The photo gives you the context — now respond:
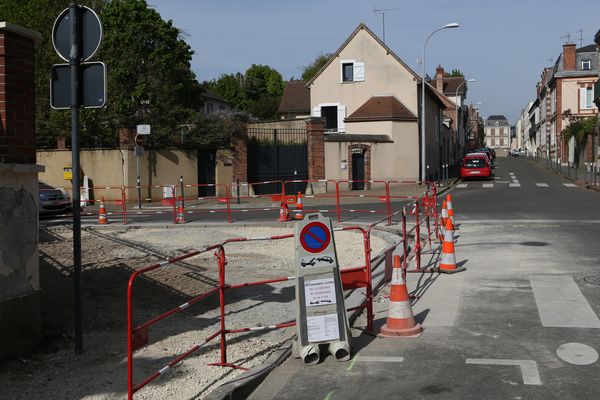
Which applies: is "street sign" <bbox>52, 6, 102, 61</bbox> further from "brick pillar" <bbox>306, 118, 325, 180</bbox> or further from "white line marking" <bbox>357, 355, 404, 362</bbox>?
"brick pillar" <bbox>306, 118, 325, 180</bbox>

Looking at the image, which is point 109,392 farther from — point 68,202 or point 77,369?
point 68,202

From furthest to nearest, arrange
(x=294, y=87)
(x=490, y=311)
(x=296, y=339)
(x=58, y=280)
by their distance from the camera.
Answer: (x=294, y=87), (x=58, y=280), (x=490, y=311), (x=296, y=339)

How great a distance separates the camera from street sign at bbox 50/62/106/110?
6430 millimetres

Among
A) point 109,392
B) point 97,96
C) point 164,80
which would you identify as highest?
point 164,80

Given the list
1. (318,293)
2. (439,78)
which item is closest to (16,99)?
(318,293)

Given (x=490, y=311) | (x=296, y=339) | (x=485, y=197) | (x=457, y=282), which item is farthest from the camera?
(x=485, y=197)

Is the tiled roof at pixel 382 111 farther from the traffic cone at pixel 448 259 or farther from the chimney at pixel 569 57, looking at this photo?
the chimney at pixel 569 57

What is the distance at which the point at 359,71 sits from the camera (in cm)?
4172

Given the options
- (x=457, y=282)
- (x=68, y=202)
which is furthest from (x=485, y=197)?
(x=457, y=282)

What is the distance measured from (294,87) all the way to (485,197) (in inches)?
1669

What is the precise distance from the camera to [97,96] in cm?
644

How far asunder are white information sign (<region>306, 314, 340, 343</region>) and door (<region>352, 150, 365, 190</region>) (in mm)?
29444

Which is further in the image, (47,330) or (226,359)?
(47,330)

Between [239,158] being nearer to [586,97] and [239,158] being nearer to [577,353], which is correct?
[577,353]
